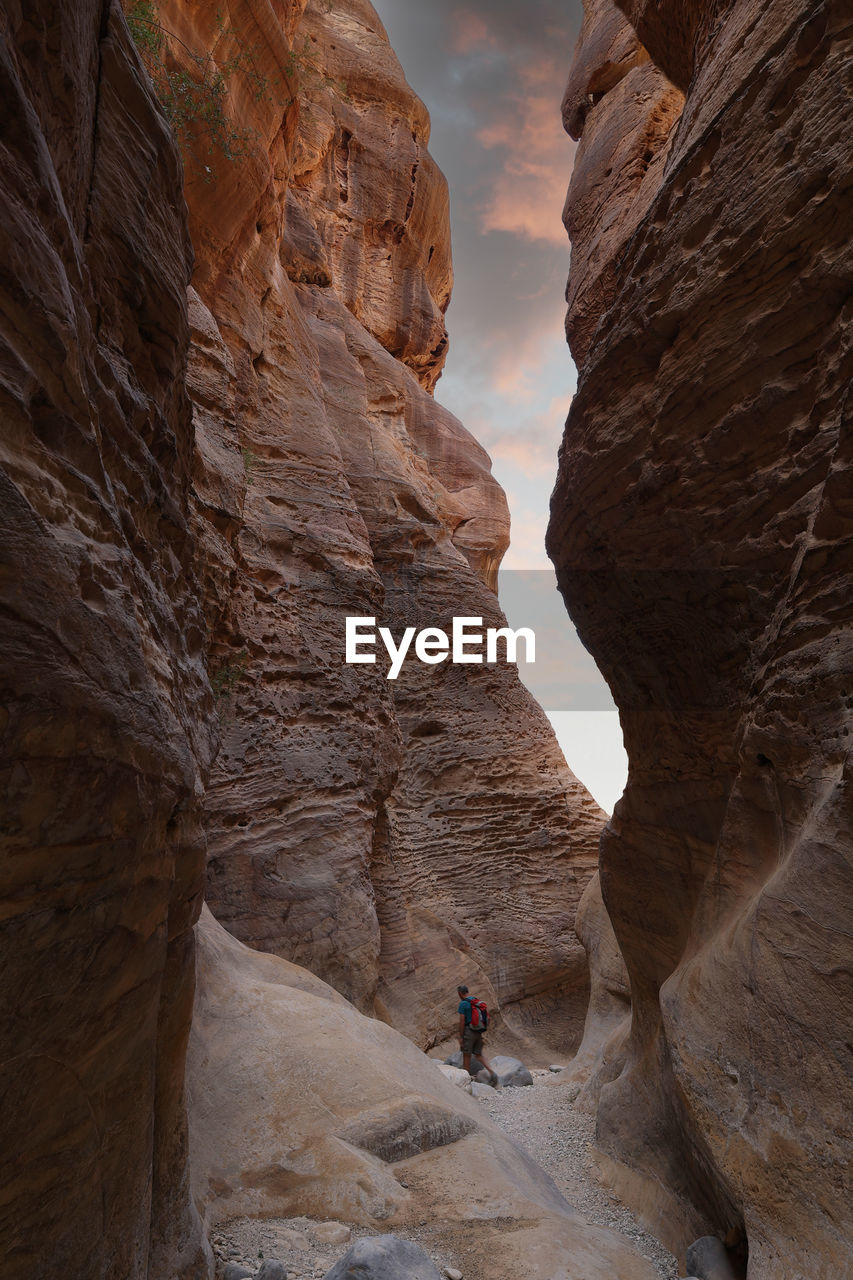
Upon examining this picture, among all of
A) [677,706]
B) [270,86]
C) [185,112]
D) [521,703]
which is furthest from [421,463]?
[677,706]

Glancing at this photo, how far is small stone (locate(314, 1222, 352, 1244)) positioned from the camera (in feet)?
11.3

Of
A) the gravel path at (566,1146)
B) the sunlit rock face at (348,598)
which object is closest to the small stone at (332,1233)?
the gravel path at (566,1146)

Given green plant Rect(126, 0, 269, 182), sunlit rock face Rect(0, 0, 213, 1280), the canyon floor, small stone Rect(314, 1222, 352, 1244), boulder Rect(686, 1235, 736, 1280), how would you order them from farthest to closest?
1. green plant Rect(126, 0, 269, 182)
2. boulder Rect(686, 1235, 736, 1280)
3. small stone Rect(314, 1222, 352, 1244)
4. the canyon floor
5. sunlit rock face Rect(0, 0, 213, 1280)

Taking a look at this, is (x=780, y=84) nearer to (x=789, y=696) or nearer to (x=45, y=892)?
(x=789, y=696)

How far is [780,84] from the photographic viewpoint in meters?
4.21

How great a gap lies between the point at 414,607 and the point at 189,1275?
1398 cm

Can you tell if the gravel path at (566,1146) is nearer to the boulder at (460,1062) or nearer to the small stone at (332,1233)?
the boulder at (460,1062)

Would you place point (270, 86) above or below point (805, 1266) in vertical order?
above

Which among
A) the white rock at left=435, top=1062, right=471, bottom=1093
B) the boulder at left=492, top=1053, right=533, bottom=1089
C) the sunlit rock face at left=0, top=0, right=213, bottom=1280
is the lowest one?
the boulder at left=492, top=1053, right=533, bottom=1089

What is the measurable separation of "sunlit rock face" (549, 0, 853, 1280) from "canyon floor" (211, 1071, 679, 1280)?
0.95 feet

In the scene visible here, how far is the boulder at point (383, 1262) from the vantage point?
2.81 metres

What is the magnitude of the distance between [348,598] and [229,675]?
2.83 meters

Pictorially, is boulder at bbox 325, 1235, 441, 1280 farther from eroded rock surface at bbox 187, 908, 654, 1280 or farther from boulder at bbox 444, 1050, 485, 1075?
boulder at bbox 444, 1050, 485, 1075

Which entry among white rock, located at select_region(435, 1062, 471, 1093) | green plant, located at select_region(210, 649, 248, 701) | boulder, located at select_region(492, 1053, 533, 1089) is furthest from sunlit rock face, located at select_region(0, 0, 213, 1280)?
boulder, located at select_region(492, 1053, 533, 1089)
